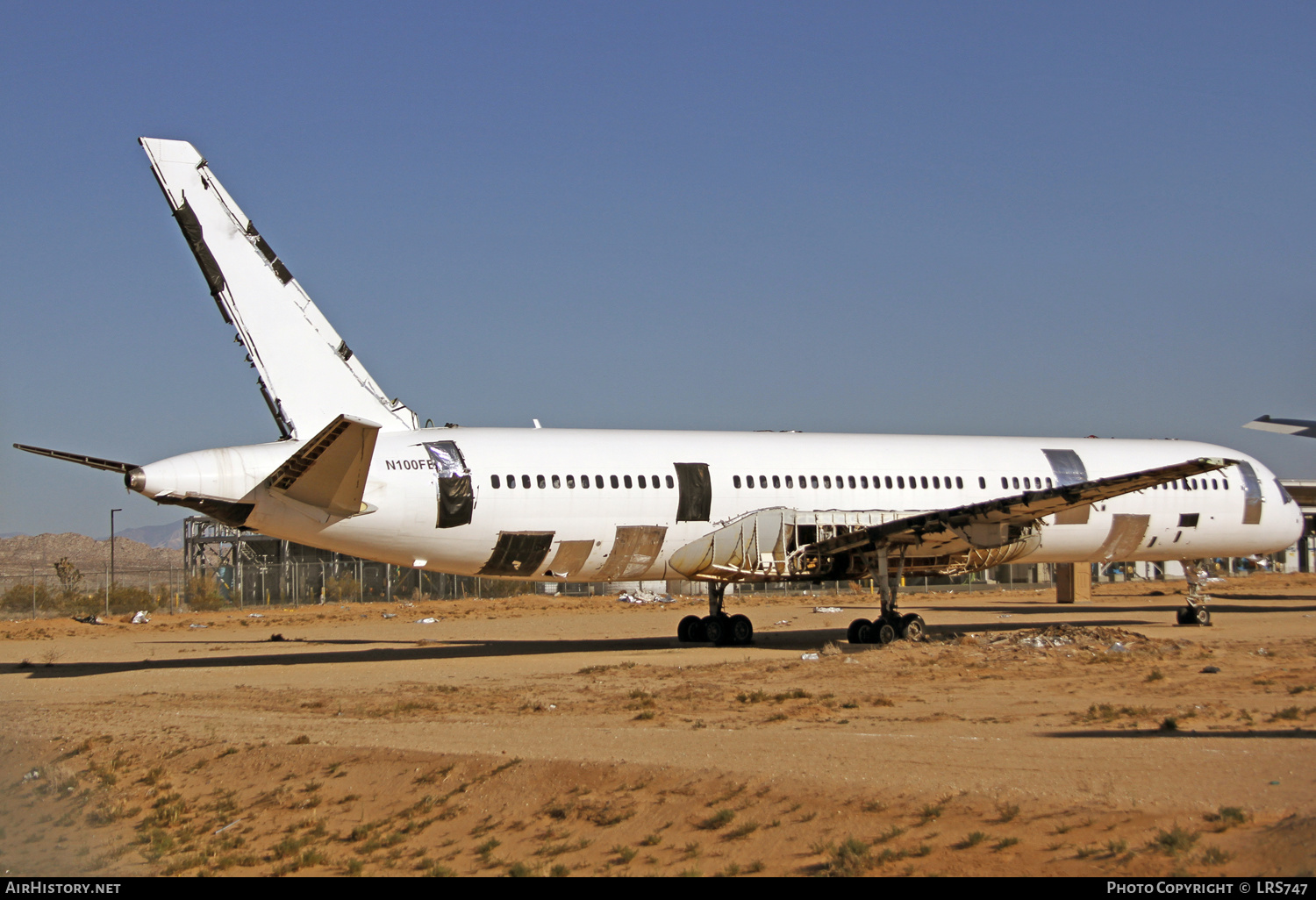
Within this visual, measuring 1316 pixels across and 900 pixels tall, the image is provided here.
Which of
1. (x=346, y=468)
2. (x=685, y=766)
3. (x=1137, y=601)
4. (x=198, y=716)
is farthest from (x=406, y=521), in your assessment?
(x=1137, y=601)

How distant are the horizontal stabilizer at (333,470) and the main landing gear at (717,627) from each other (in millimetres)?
8197

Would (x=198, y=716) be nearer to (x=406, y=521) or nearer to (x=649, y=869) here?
(x=406, y=521)

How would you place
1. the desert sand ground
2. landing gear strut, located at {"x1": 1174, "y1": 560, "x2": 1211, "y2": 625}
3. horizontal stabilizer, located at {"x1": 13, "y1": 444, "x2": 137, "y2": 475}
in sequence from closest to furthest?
1. the desert sand ground
2. horizontal stabilizer, located at {"x1": 13, "y1": 444, "x2": 137, "y2": 475}
3. landing gear strut, located at {"x1": 1174, "y1": 560, "x2": 1211, "y2": 625}

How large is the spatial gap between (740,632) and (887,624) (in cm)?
317

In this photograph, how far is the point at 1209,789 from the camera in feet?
28.7

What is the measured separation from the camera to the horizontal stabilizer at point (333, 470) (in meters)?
18.2

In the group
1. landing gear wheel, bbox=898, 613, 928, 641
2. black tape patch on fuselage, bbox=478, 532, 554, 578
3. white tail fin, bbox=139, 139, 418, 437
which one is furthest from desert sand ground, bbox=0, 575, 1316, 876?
white tail fin, bbox=139, 139, 418, 437

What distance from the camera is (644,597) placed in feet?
147

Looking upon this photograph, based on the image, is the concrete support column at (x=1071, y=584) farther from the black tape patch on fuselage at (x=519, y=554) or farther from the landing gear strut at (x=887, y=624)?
the black tape patch on fuselage at (x=519, y=554)

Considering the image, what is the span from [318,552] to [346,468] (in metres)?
36.7

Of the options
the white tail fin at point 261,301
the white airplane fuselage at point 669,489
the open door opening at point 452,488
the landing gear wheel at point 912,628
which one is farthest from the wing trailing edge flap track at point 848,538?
the white tail fin at point 261,301

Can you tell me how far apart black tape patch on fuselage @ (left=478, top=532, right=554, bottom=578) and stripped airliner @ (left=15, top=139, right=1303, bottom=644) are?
3cm

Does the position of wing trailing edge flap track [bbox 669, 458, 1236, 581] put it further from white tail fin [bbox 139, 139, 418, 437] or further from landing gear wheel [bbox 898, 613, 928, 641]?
white tail fin [bbox 139, 139, 418, 437]

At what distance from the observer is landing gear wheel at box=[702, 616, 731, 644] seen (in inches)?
960
